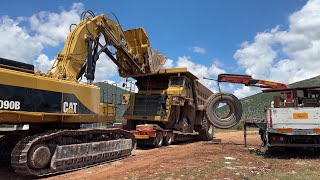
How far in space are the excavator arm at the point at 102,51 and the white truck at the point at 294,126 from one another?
6.58 m

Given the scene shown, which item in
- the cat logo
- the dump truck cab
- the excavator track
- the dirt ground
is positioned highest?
the dump truck cab

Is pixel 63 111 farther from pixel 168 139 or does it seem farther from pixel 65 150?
pixel 168 139

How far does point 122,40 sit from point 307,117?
8351 millimetres

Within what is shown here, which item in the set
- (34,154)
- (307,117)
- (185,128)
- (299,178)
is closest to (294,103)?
(307,117)

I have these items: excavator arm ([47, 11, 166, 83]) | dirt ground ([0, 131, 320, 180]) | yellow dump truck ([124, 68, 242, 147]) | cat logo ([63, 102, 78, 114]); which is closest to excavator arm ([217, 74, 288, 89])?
yellow dump truck ([124, 68, 242, 147])

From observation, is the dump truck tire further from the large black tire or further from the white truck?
the large black tire

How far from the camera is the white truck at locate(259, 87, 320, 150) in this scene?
1270cm

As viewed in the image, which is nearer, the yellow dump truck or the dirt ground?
the dirt ground

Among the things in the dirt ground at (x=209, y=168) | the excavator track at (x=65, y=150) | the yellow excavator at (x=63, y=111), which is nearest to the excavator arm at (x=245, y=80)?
the dirt ground at (x=209, y=168)

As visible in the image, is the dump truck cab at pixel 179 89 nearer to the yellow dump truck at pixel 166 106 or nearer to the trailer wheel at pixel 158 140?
the yellow dump truck at pixel 166 106

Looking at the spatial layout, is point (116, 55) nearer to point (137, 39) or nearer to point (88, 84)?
point (137, 39)

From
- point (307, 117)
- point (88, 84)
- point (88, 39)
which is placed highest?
point (88, 39)

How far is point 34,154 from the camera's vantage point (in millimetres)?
9641

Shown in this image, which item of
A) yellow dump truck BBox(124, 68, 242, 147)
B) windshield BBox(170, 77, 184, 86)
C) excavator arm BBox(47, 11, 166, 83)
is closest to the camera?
excavator arm BBox(47, 11, 166, 83)
